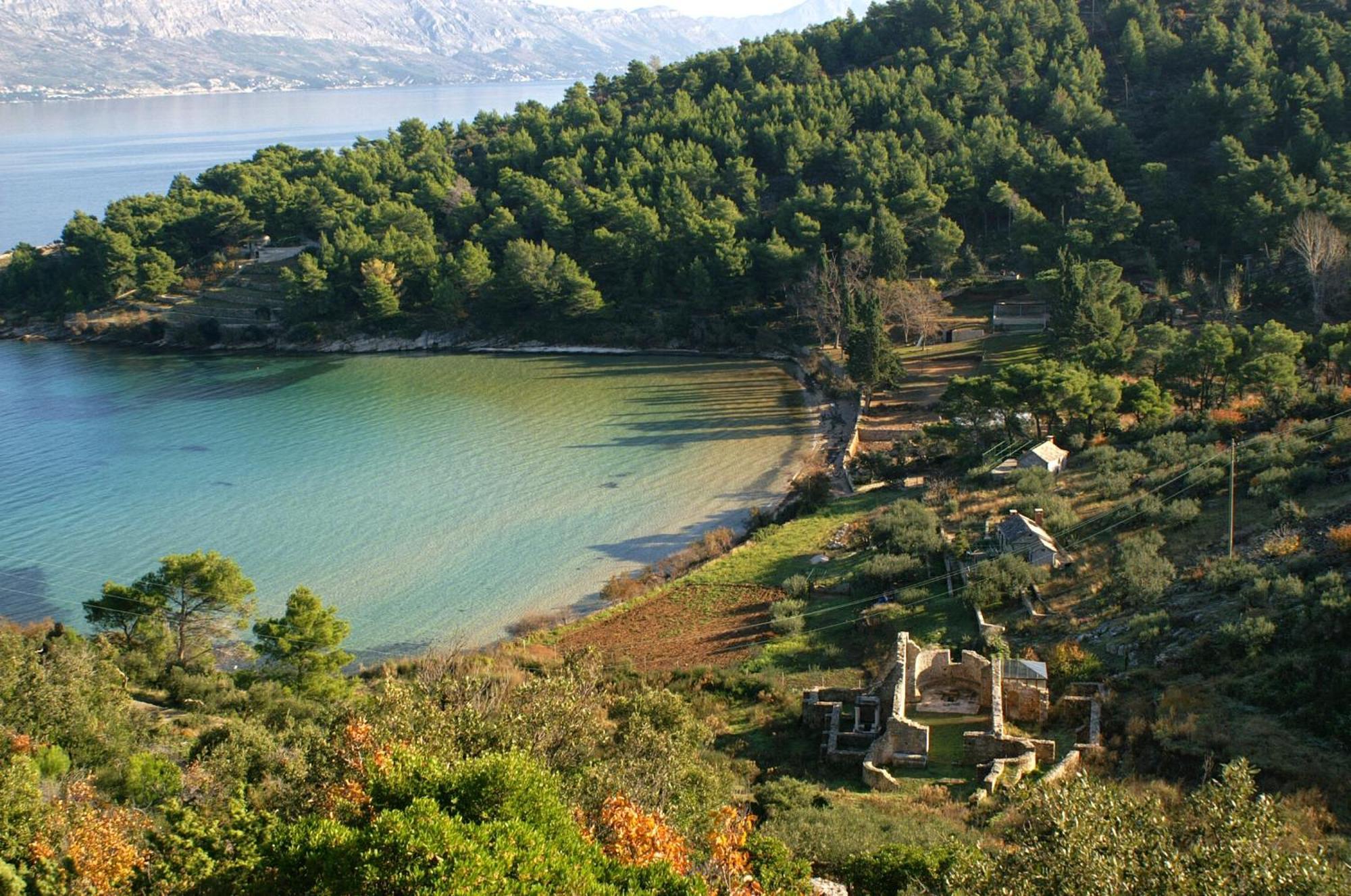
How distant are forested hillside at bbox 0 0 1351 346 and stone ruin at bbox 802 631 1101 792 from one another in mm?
28161

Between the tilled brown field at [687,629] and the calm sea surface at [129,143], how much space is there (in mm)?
66302

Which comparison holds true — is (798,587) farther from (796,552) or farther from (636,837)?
(636,837)

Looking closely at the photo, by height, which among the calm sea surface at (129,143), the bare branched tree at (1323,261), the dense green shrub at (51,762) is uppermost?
the calm sea surface at (129,143)

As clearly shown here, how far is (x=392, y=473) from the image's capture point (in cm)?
3441

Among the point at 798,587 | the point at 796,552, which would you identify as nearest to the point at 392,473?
the point at 796,552

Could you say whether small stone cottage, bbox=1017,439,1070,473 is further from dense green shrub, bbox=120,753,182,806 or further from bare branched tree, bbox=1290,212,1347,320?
dense green shrub, bbox=120,753,182,806

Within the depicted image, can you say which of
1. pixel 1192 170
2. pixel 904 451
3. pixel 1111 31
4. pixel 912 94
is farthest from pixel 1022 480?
pixel 1111 31

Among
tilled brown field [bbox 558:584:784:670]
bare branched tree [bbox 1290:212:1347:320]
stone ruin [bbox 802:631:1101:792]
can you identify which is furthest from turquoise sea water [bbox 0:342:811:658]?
bare branched tree [bbox 1290:212:1347:320]

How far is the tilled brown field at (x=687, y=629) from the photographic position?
826 inches

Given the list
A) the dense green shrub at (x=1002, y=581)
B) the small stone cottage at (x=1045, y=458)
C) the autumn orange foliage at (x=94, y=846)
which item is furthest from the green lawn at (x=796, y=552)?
the autumn orange foliage at (x=94, y=846)

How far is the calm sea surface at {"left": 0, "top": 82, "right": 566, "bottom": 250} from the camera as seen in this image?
91.8 m

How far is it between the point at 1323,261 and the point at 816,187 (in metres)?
23.6

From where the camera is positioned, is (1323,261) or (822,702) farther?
(1323,261)

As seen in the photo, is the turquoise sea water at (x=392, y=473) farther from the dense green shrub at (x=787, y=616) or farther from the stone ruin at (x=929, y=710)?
the stone ruin at (x=929, y=710)
